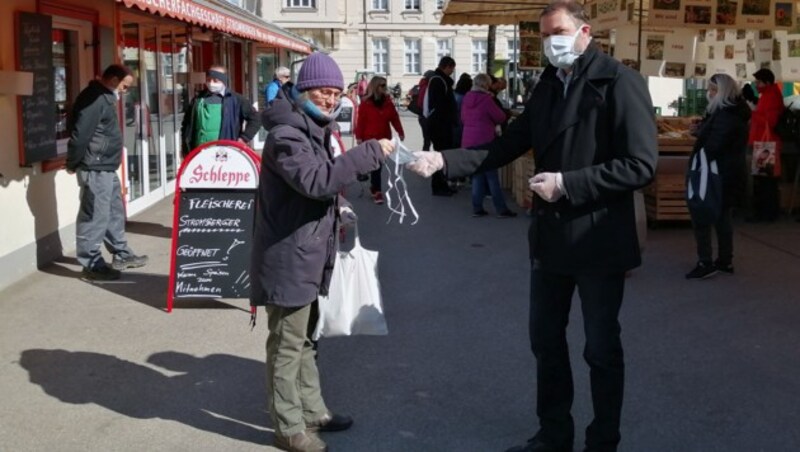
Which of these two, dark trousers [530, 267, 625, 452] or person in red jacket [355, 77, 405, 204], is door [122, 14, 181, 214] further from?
dark trousers [530, 267, 625, 452]

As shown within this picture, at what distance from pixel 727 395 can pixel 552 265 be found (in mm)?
1824

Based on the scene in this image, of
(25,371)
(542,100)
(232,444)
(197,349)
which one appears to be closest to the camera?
(542,100)

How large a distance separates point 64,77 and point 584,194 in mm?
6906

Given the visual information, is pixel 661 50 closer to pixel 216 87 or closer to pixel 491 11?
pixel 216 87

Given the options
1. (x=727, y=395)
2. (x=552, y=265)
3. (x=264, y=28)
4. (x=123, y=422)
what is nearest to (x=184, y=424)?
(x=123, y=422)

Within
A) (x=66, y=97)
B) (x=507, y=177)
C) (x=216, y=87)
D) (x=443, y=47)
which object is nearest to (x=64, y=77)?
(x=66, y=97)

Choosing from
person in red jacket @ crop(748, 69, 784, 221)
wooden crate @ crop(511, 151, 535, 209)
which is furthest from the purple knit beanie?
person in red jacket @ crop(748, 69, 784, 221)

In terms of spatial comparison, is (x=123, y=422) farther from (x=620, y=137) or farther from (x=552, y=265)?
(x=620, y=137)

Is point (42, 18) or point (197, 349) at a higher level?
point (42, 18)

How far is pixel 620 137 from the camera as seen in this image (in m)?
3.91

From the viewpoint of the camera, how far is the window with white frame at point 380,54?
62.7 metres

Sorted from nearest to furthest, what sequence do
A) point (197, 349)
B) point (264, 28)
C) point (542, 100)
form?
point (542, 100)
point (197, 349)
point (264, 28)

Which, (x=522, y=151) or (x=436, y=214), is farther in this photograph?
(x=436, y=214)

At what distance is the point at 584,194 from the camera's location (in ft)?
12.8
